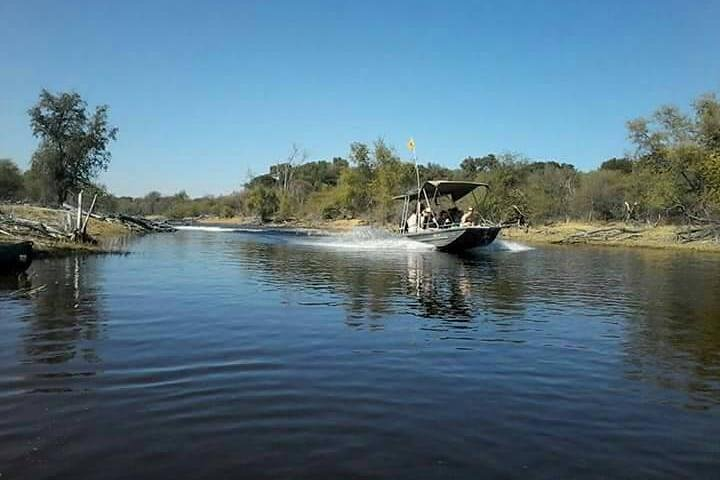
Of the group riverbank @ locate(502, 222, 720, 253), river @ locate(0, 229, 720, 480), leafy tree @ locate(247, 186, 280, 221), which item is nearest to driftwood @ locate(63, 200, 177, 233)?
river @ locate(0, 229, 720, 480)

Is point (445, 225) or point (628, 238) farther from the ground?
point (445, 225)

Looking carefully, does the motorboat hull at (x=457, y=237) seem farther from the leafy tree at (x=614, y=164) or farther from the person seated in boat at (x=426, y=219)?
the leafy tree at (x=614, y=164)

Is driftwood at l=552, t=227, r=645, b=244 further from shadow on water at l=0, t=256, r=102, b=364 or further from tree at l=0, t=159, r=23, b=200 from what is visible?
tree at l=0, t=159, r=23, b=200

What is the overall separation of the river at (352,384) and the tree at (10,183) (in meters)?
68.7

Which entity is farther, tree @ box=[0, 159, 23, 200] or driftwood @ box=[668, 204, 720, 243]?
tree @ box=[0, 159, 23, 200]

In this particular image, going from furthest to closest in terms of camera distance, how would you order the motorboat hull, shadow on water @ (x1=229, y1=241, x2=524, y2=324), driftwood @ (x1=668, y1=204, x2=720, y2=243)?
driftwood @ (x1=668, y1=204, x2=720, y2=243)
the motorboat hull
shadow on water @ (x1=229, y1=241, x2=524, y2=324)

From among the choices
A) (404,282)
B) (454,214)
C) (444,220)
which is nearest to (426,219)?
(444,220)

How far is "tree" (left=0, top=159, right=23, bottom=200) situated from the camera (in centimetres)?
7625

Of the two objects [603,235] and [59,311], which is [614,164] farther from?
[59,311]

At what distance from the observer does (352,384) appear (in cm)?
853

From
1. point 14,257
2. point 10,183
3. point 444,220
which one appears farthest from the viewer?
point 10,183

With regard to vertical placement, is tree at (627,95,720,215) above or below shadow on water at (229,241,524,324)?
above

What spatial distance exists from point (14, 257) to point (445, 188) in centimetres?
2615

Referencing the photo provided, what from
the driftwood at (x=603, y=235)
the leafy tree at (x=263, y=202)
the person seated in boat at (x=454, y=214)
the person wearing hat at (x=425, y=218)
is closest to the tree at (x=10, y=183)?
the leafy tree at (x=263, y=202)
